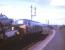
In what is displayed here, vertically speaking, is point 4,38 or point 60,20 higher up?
point 60,20

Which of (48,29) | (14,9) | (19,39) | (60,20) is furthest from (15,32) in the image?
(60,20)

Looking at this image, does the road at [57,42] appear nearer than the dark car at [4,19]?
No

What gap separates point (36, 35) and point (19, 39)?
0.16 metres

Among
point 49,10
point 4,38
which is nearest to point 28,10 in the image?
point 49,10

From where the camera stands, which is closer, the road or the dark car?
the dark car

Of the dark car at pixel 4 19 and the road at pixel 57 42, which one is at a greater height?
the dark car at pixel 4 19

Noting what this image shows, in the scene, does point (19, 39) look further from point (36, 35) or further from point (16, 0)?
point (16, 0)

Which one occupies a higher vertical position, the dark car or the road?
the dark car

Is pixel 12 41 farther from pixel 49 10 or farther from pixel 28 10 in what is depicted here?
pixel 49 10

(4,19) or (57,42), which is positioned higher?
(4,19)

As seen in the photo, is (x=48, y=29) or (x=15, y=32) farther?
(x=48, y=29)

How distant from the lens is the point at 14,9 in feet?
4.82

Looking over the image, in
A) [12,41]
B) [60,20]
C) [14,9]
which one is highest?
[14,9]

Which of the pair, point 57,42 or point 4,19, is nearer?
point 4,19
